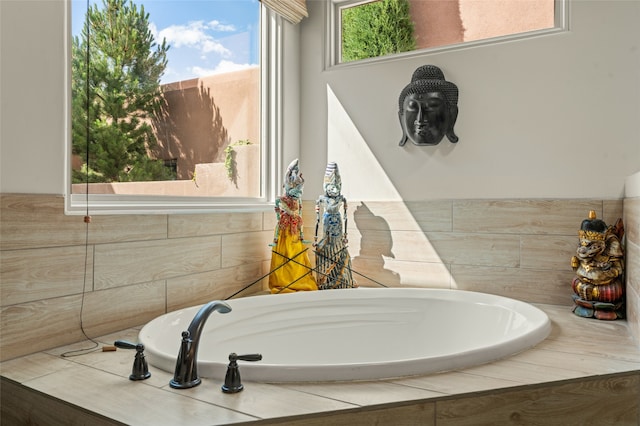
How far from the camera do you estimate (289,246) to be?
244cm

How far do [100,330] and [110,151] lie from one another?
0.72 m

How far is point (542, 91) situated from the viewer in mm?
2232

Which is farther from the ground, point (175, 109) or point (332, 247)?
point (175, 109)

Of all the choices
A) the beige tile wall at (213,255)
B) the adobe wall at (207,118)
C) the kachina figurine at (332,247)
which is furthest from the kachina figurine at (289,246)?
the adobe wall at (207,118)

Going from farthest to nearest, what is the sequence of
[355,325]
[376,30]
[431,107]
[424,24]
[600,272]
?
1. [376,30]
2. [424,24]
3. [431,107]
4. [355,325]
5. [600,272]

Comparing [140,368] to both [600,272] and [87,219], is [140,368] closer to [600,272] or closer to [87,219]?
[87,219]

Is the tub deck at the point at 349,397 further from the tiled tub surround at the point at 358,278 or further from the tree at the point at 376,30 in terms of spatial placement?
the tree at the point at 376,30

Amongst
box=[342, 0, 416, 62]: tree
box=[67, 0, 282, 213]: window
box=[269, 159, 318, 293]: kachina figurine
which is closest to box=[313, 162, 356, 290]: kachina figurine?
box=[269, 159, 318, 293]: kachina figurine

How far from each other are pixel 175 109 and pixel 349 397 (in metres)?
1.66

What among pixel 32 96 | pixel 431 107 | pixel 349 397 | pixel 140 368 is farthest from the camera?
pixel 431 107

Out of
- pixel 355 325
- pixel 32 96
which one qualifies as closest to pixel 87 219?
pixel 32 96

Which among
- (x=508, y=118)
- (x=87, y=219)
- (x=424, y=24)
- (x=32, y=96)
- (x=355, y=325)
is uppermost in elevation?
(x=424, y=24)

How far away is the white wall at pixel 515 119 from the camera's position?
6.81 ft

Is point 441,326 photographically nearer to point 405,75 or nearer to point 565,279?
point 565,279
